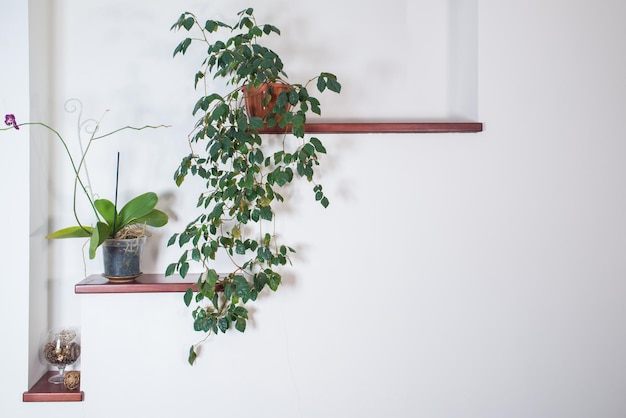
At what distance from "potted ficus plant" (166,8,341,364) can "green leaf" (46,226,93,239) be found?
35 cm

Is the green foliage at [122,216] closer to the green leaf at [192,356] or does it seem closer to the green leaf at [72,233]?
the green leaf at [72,233]

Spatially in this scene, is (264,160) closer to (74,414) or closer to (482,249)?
(482,249)

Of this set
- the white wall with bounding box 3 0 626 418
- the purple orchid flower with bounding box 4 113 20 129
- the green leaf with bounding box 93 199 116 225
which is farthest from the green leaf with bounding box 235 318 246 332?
the purple orchid flower with bounding box 4 113 20 129

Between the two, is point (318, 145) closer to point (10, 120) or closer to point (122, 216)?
point (122, 216)

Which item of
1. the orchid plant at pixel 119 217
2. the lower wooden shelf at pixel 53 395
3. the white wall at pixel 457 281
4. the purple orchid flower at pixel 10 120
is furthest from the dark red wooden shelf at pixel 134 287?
the purple orchid flower at pixel 10 120

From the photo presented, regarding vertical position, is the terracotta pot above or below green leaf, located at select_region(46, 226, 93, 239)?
above

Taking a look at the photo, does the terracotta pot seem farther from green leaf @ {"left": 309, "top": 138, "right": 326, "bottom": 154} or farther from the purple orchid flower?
the purple orchid flower

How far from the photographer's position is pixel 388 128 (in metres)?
1.85

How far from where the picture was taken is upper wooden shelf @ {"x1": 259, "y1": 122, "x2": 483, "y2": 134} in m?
1.82

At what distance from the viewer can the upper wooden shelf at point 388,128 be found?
5.98ft

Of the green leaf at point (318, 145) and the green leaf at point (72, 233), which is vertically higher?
the green leaf at point (318, 145)

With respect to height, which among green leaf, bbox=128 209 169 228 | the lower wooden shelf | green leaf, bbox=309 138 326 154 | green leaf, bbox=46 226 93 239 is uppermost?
green leaf, bbox=309 138 326 154

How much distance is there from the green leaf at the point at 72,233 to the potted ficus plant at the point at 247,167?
35 cm

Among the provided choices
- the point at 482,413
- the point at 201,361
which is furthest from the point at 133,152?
the point at 482,413
